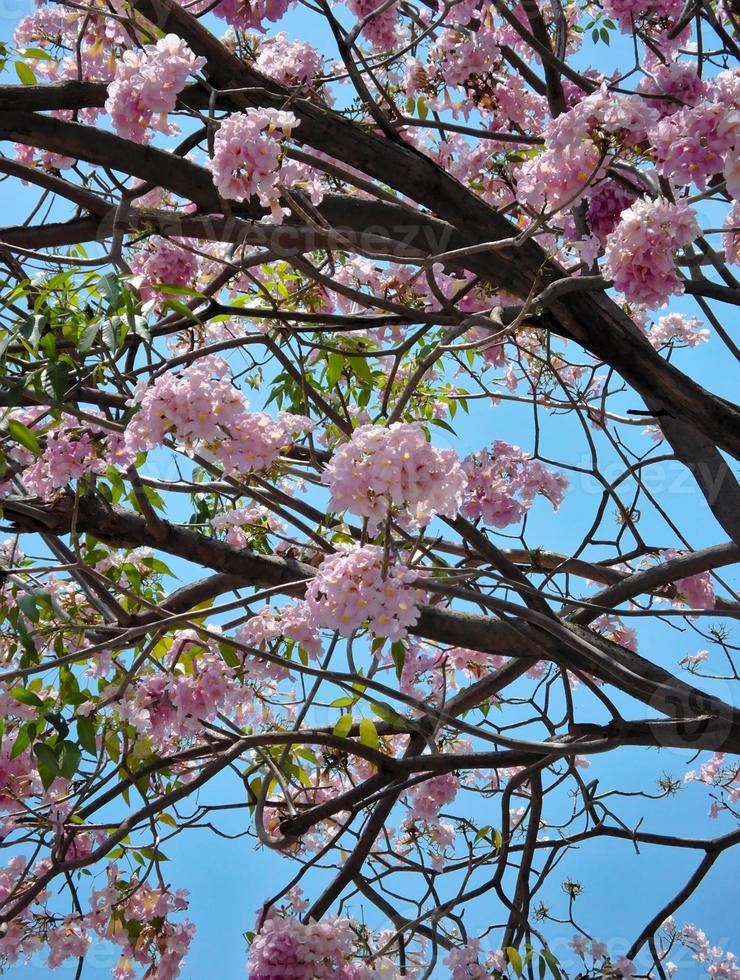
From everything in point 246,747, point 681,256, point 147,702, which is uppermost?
point 681,256

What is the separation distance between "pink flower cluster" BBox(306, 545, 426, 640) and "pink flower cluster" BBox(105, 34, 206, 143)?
1.05 m

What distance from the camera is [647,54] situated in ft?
10.3

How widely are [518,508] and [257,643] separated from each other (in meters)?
0.80

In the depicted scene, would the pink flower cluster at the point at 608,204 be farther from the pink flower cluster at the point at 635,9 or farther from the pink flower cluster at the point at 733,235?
the pink flower cluster at the point at 635,9

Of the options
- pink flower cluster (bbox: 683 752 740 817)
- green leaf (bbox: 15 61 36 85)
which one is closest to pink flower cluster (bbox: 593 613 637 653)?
pink flower cluster (bbox: 683 752 740 817)

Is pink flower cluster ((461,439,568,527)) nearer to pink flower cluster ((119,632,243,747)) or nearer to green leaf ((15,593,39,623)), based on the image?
pink flower cluster ((119,632,243,747))

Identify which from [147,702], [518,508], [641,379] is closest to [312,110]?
[641,379]

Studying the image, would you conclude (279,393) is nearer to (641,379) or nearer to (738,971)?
(641,379)

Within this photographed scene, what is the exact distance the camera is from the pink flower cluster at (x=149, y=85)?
183 cm

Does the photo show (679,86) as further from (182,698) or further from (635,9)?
(182,698)

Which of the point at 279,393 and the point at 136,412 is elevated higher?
the point at 279,393

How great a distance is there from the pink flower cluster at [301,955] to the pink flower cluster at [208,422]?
96cm

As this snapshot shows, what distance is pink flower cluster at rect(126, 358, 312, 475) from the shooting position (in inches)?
60.1

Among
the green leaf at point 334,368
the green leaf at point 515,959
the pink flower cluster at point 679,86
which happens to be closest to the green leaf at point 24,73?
Answer: the green leaf at point 334,368
